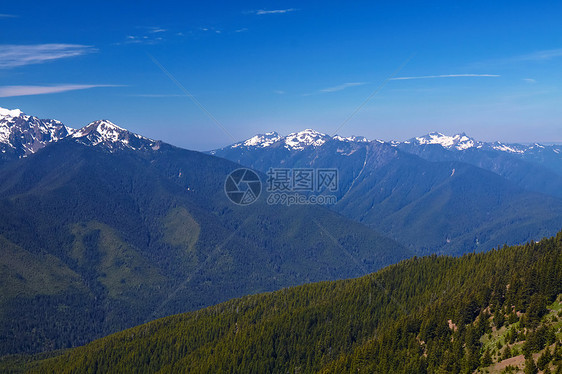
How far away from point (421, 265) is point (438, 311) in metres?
53.6

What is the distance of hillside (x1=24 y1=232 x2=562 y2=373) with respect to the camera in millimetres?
64938

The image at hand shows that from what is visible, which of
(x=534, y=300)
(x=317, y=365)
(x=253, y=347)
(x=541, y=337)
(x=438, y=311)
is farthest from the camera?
(x=253, y=347)

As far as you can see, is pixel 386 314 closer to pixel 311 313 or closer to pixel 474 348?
pixel 311 313

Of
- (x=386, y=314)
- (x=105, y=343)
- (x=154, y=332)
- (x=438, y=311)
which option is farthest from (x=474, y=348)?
(x=105, y=343)

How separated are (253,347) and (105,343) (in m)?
77.5

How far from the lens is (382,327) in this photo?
10906cm

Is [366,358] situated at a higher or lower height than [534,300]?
lower

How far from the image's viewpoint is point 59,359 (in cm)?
16838

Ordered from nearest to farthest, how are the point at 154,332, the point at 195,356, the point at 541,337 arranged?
the point at 541,337 < the point at 195,356 < the point at 154,332

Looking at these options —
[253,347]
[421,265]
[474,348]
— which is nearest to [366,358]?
[474,348]

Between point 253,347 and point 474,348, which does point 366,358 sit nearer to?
point 474,348

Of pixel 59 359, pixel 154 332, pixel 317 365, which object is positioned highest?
pixel 317 365

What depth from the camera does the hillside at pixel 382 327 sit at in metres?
64.9

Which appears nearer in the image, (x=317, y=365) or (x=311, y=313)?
(x=317, y=365)
